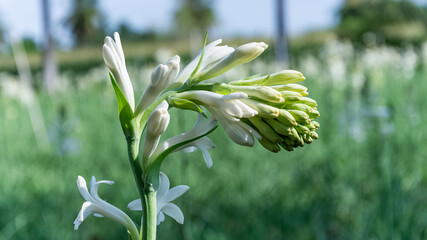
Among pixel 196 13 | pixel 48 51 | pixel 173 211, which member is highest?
pixel 173 211

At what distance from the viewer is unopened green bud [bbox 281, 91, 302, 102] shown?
1.96 ft

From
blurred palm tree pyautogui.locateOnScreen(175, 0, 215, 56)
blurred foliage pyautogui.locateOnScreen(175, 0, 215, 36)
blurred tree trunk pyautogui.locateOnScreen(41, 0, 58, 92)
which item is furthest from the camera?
blurred foliage pyautogui.locateOnScreen(175, 0, 215, 36)

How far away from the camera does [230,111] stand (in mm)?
554

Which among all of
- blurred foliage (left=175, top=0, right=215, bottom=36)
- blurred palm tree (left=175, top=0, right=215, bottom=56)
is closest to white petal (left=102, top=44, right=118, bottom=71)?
blurred palm tree (left=175, top=0, right=215, bottom=56)

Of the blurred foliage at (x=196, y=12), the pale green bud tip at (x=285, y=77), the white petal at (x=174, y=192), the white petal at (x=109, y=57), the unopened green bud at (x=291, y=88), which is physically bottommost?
the blurred foliage at (x=196, y=12)

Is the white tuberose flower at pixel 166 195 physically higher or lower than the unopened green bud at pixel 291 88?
lower

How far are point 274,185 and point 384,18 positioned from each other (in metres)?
20.8

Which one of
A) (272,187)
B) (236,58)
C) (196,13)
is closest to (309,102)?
(236,58)

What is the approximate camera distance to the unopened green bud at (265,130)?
60 centimetres

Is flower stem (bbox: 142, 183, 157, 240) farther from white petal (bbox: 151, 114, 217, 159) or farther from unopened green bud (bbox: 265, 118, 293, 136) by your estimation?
unopened green bud (bbox: 265, 118, 293, 136)

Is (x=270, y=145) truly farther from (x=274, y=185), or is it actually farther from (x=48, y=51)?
(x=48, y=51)

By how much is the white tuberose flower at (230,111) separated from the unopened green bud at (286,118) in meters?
0.04

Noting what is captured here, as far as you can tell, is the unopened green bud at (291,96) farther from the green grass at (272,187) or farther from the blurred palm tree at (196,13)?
the blurred palm tree at (196,13)

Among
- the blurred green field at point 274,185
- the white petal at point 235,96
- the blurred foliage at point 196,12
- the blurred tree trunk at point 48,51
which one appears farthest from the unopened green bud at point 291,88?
the blurred foliage at point 196,12
